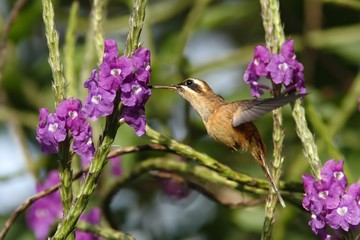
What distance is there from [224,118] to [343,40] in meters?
1.49

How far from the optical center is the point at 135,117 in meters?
1.95

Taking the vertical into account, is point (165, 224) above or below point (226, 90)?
below

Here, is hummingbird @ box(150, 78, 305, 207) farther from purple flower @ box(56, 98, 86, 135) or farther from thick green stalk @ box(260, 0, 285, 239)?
purple flower @ box(56, 98, 86, 135)

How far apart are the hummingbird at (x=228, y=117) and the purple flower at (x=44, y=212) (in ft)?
2.61

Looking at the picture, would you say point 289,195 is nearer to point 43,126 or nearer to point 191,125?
point 43,126

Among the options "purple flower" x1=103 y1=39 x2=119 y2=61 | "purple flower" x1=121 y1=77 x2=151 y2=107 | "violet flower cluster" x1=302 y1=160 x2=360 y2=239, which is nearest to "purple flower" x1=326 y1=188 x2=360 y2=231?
"violet flower cluster" x1=302 y1=160 x2=360 y2=239

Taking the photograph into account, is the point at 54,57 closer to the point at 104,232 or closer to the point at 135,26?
the point at 135,26

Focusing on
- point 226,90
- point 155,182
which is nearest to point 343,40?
point 226,90

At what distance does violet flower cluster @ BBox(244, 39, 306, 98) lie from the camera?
87.5 inches

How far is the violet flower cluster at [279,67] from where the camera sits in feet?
7.29

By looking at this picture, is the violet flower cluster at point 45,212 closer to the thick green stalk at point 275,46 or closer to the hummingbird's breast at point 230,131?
the hummingbird's breast at point 230,131

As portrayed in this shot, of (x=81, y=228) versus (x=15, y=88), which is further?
(x=15, y=88)

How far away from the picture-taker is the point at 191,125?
374cm

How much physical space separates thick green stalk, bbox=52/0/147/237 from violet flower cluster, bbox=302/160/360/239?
1.67ft
